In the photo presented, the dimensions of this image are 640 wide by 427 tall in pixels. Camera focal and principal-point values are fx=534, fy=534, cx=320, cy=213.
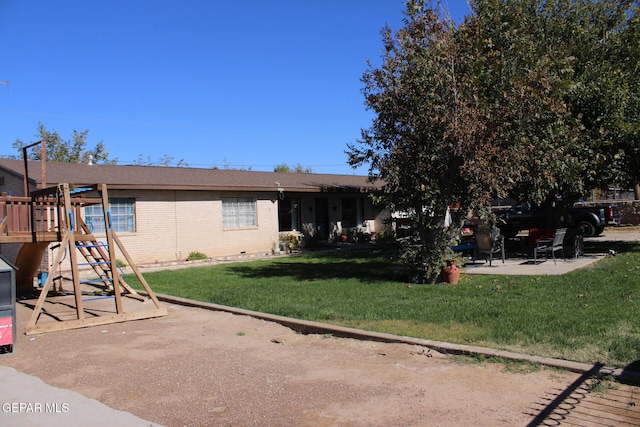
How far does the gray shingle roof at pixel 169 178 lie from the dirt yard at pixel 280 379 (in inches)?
327

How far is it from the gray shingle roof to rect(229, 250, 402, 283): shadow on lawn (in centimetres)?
249

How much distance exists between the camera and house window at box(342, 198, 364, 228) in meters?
25.0

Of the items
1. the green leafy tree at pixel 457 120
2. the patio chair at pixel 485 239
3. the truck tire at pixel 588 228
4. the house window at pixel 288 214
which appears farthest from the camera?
the truck tire at pixel 588 228

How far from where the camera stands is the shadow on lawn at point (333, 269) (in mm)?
12795

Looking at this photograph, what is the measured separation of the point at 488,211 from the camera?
11422 mm

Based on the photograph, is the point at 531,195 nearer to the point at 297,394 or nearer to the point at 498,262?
the point at 498,262

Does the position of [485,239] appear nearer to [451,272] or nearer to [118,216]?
[451,272]

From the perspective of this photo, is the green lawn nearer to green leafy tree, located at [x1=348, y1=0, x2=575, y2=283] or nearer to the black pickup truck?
green leafy tree, located at [x1=348, y1=0, x2=575, y2=283]

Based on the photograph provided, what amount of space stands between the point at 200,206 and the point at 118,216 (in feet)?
9.86

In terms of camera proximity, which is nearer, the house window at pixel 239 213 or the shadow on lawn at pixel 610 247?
the shadow on lawn at pixel 610 247

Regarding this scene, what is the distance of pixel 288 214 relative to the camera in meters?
23.0

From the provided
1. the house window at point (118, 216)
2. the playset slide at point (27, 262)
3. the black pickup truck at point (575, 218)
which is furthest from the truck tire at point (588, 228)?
the playset slide at point (27, 262)

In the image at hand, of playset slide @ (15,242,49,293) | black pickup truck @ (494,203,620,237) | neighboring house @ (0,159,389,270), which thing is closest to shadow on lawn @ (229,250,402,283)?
neighboring house @ (0,159,389,270)

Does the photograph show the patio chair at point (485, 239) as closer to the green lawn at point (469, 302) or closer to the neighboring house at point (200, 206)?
the green lawn at point (469, 302)
